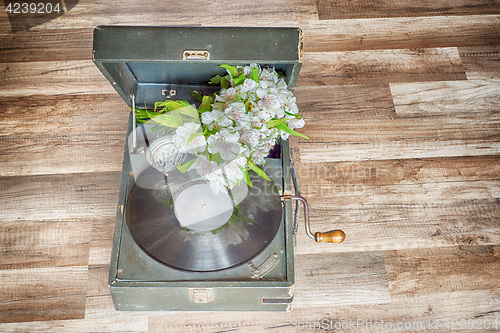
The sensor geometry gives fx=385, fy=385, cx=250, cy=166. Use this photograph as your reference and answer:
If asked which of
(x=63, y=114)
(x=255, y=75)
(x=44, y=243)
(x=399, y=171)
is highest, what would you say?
(x=255, y=75)

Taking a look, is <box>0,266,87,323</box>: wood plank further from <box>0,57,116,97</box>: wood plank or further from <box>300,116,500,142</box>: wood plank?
<box>300,116,500,142</box>: wood plank

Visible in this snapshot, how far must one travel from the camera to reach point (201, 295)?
1085mm

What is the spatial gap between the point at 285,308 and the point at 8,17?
6.10ft

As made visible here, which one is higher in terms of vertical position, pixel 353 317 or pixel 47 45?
pixel 47 45

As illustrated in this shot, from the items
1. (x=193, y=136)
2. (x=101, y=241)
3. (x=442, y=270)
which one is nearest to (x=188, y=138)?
(x=193, y=136)

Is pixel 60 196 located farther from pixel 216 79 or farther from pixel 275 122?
pixel 275 122

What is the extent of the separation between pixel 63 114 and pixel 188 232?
0.95m

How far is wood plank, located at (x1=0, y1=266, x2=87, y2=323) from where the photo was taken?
1.35 meters

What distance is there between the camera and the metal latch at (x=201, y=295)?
42.1 inches

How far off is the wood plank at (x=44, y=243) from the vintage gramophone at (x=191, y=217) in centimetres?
41

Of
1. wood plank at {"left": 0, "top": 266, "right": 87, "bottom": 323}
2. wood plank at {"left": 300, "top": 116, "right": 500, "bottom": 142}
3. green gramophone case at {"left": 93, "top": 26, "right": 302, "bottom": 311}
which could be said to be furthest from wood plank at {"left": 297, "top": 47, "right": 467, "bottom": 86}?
wood plank at {"left": 0, "top": 266, "right": 87, "bottom": 323}

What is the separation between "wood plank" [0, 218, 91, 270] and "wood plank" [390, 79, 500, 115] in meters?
1.41

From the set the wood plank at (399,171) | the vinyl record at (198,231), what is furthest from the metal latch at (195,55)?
the wood plank at (399,171)

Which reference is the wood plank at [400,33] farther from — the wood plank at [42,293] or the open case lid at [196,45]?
the wood plank at [42,293]
